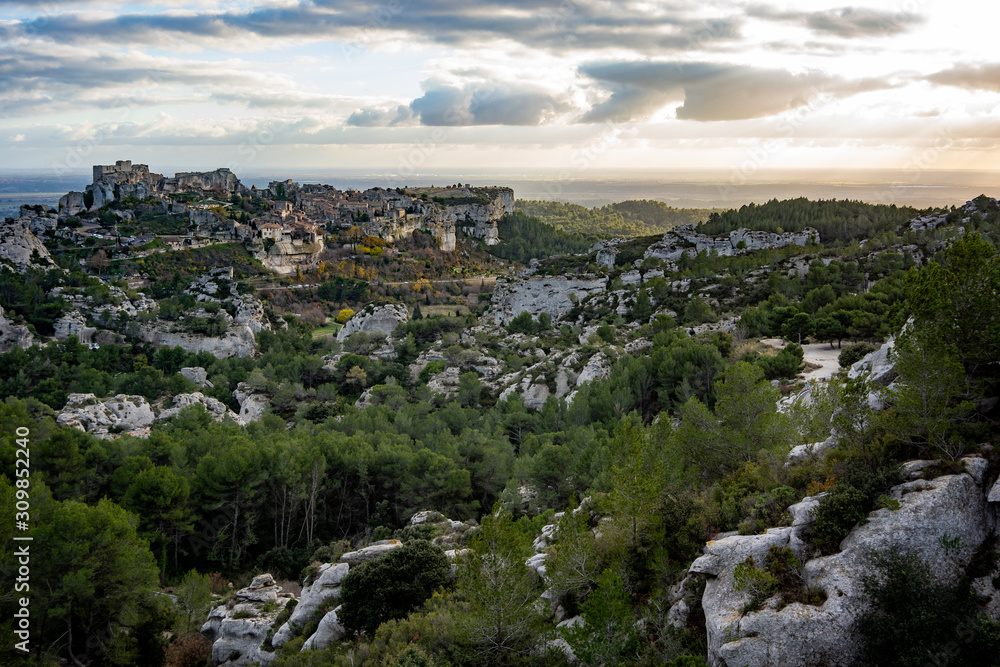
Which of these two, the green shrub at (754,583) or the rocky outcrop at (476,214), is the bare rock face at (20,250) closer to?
the rocky outcrop at (476,214)

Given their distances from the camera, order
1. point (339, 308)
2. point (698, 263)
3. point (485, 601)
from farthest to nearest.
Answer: point (339, 308)
point (698, 263)
point (485, 601)

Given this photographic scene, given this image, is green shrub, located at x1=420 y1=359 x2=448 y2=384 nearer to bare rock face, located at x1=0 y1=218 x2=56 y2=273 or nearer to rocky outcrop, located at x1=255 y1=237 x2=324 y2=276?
rocky outcrop, located at x1=255 y1=237 x2=324 y2=276

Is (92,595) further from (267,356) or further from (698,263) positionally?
(698,263)

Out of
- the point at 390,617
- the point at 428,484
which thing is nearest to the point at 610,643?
the point at 390,617

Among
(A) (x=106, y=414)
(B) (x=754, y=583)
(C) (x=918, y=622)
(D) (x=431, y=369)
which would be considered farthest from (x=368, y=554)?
(D) (x=431, y=369)

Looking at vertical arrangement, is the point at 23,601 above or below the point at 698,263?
below

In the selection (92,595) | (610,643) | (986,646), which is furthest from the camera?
(92,595)
